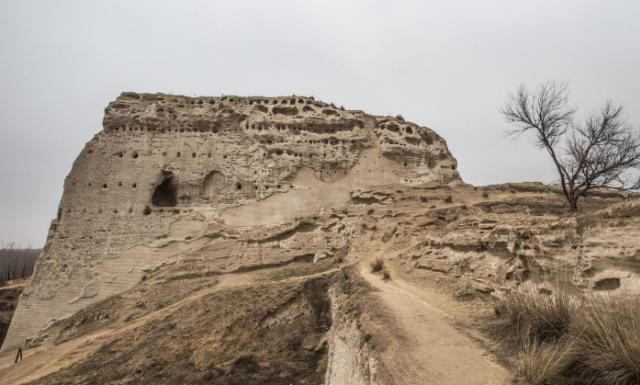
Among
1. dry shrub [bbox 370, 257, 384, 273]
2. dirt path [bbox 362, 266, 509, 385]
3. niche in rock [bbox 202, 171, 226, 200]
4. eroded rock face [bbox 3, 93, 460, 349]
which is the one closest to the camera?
dirt path [bbox 362, 266, 509, 385]

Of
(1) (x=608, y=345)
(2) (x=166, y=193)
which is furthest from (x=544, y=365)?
(2) (x=166, y=193)

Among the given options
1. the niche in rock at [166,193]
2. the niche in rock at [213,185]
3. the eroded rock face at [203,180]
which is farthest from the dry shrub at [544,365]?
the niche in rock at [166,193]

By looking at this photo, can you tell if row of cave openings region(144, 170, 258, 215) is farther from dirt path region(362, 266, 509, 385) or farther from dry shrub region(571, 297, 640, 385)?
dry shrub region(571, 297, 640, 385)

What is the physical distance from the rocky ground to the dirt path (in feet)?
0.07

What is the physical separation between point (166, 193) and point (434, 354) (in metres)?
14.5

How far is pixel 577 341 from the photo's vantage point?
3.74 metres

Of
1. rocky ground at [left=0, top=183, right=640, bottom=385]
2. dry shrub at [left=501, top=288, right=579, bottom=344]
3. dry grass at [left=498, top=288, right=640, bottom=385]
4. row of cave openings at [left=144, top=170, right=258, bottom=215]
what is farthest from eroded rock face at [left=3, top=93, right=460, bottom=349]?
dry grass at [left=498, top=288, right=640, bottom=385]

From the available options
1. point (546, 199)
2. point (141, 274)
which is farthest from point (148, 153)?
point (546, 199)

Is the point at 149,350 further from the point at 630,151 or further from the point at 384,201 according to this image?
the point at 630,151

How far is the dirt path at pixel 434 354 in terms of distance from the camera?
4.14 metres

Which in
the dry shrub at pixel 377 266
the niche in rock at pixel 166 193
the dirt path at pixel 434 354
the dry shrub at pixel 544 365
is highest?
the niche in rock at pixel 166 193

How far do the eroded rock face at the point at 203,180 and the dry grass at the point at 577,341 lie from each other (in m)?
9.27

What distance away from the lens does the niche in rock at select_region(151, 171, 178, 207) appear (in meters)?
16.2

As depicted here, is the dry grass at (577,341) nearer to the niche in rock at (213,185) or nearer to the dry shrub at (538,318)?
the dry shrub at (538,318)
